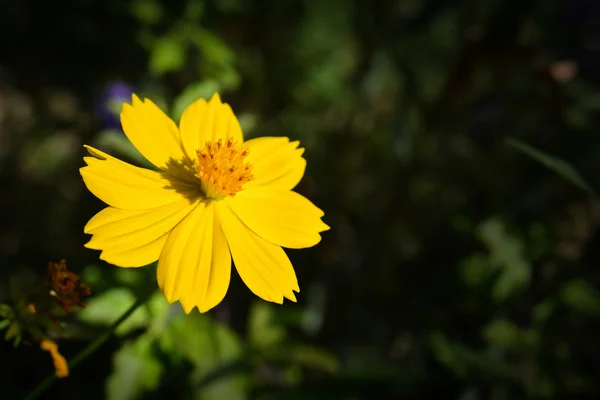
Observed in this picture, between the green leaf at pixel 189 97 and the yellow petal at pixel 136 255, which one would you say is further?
the green leaf at pixel 189 97

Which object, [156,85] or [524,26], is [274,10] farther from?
[524,26]

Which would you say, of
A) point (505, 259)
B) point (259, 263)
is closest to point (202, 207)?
point (259, 263)

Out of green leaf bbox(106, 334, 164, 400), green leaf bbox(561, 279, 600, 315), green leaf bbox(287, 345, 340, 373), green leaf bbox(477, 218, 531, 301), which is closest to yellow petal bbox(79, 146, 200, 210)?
green leaf bbox(106, 334, 164, 400)

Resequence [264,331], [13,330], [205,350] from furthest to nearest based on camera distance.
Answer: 1. [264,331]
2. [205,350]
3. [13,330]

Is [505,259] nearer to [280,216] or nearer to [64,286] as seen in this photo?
[280,216]

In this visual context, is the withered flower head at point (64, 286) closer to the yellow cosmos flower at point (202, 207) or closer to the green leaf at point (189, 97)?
the yellow cosmos flower at point (202, 207)

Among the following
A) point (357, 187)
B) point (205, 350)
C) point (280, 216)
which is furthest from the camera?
point (357, 187)

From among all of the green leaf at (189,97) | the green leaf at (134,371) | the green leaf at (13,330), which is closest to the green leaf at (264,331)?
the green leaf at (134,371)
